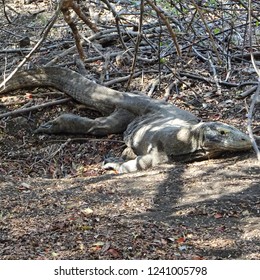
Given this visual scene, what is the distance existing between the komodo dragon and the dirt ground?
144 millimetres

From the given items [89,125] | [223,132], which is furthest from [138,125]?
[223,132]

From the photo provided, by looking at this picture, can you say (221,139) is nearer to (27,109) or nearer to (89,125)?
(89,125)

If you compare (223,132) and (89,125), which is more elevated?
(223,132)

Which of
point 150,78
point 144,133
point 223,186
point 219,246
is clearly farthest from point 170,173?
point 150,78

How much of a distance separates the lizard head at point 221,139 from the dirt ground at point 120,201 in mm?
113

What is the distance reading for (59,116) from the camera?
6559mm

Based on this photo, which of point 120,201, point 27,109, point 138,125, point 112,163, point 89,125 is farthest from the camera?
point 27,109

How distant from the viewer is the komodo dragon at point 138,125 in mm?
5109

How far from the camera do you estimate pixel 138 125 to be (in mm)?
6188

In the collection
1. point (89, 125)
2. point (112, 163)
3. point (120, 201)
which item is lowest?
point (112, 163)

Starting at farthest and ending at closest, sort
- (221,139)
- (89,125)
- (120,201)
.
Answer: (89,125) < (221,139) < (120,201)

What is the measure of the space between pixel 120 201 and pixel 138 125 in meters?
2.18

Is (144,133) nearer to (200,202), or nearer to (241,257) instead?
(200,202)

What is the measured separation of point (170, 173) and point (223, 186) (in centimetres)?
63
